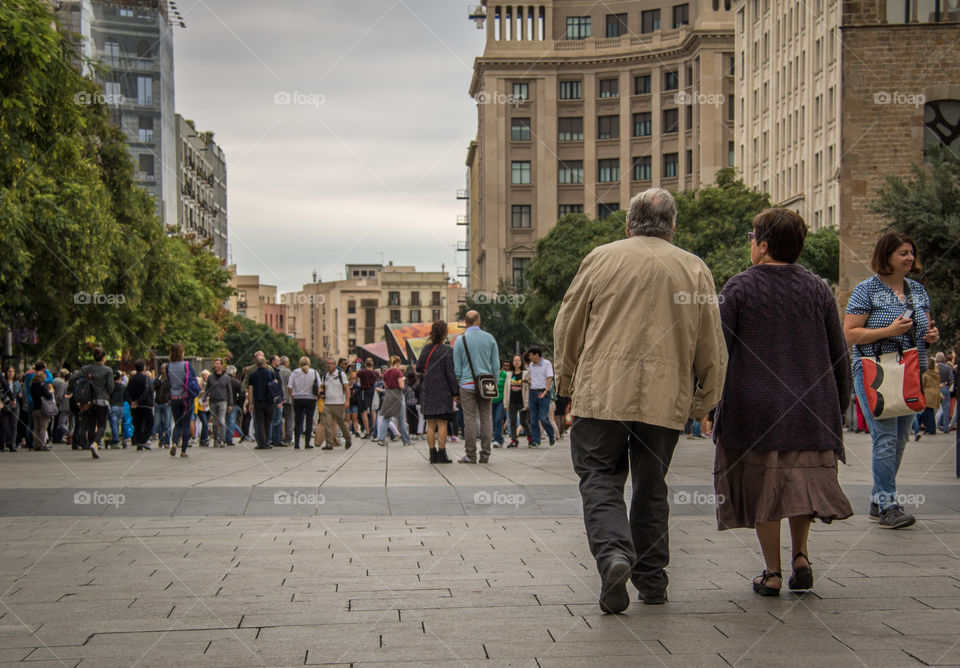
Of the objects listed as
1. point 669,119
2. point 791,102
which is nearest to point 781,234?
point 791,102

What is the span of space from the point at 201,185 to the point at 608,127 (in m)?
36.8

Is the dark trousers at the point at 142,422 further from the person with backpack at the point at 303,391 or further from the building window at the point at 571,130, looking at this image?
the building window at the point at 571,130

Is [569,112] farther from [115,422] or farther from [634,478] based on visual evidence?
[634,478]

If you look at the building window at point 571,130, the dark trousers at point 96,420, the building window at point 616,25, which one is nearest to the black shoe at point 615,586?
the dark trousers at point 96,420

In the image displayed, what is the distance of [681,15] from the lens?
306 feet

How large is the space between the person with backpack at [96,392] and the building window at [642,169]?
7522 centimetres

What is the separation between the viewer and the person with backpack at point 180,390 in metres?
18.9

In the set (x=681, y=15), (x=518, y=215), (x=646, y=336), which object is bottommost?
(x=646, y=336)

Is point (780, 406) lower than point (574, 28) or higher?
lower

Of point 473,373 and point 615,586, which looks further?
point 473,373

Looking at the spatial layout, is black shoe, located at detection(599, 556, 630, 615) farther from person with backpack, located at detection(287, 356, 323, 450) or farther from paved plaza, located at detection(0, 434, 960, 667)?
person with backpack, located at detection(287, 356, 323, 450)

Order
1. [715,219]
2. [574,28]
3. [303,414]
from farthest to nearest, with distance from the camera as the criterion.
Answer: [574,28] < [715,219] < [303,414]

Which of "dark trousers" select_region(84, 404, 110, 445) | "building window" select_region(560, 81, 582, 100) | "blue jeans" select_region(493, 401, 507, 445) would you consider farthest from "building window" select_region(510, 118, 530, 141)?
"dark trousers" select_region(84, 404, 110, 445)

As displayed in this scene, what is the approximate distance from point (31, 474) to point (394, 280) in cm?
15820
